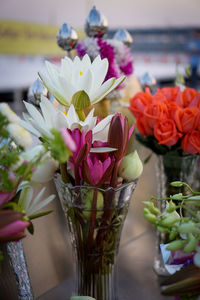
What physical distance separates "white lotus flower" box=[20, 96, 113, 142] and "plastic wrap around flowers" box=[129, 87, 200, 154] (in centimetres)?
16

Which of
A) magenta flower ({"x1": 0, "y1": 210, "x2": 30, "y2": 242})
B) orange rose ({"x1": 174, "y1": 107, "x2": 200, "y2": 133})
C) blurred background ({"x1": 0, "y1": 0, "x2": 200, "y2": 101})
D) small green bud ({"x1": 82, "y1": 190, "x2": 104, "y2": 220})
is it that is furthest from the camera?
blurred background ({"x1": 0, "y1": 0, "x2": 200, "y2": 101})

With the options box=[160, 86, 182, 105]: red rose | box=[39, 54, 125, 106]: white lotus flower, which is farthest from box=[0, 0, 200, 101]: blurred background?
box=[39, 54, 125, 106]: white lotus flower

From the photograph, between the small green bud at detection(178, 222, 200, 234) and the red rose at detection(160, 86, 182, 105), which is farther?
the red rose at detection(160, 86, 182, 105)

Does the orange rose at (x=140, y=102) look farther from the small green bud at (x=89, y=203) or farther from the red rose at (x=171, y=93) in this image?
the small green bud at (x=89, y=203)

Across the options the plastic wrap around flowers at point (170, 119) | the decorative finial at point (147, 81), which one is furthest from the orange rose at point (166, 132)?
the decorative finial at point (147, 81)

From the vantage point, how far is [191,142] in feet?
1.58

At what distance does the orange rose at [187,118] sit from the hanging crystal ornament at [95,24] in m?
0.29

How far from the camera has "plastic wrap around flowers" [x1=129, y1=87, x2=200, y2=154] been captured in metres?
0.48

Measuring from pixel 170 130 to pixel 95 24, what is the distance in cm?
31

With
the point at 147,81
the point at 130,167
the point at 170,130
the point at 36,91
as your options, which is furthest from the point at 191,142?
the point at 147,81

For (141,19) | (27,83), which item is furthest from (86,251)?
(141,19)

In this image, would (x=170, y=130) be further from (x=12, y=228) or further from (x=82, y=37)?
(x=82, y=37)

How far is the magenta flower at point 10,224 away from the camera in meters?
0.25

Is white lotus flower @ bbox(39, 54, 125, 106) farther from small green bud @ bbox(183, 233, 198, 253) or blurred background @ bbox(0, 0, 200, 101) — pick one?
blurred background @ bbox(0, 0, 200, 101)
